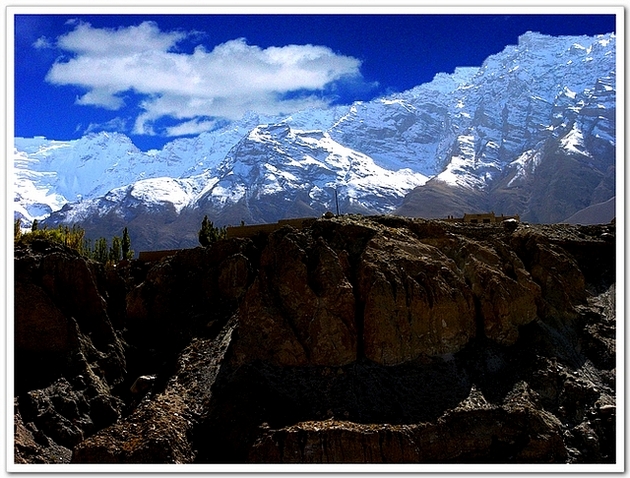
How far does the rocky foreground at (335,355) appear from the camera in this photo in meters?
24.8

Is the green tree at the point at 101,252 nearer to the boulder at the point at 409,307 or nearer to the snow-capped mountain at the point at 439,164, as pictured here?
the boulder at the point at 409,307

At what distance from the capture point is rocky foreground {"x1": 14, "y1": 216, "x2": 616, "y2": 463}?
24.8m

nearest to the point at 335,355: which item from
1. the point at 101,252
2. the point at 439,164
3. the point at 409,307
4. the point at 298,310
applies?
the point at 298,310

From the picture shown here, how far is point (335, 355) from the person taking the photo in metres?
28.2

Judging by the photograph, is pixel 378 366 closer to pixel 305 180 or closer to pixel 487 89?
pixel 305 180

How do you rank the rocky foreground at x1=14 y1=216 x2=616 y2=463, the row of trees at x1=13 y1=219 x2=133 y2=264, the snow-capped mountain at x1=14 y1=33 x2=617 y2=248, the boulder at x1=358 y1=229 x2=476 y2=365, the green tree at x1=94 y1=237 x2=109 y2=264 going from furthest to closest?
the snow-capped mountain at x1=14 y1=33 x2=617 y2=248
the green tree at x1=94 y1=237 x2=109 y2=264
the row of trees at x1=13 y1=219 x2=133 y2=264
the boulder at x1=358 y1=229 x2=476 y2=365
the rocky foreground at x1=14 y1=216 x2=616 y2=463

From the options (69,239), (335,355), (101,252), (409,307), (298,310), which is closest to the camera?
(335,355)

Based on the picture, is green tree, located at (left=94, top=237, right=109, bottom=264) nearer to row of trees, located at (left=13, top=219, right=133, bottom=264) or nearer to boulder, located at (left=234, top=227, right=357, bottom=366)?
row of trees, located at (left=13, top=219, right=133, bottom=264)

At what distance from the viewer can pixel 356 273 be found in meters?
30.1

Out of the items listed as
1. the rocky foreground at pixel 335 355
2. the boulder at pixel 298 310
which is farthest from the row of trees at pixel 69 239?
the boulder at pixel 298 310

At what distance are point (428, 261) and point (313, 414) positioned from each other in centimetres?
793

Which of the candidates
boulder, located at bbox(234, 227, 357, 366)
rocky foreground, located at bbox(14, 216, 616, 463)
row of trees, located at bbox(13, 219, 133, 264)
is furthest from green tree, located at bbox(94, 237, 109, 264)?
boulder, located at bbox(234, 227, 357, 366)

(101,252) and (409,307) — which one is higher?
(101,252)

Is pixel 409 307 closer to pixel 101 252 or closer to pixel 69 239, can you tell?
pixel 69 239
